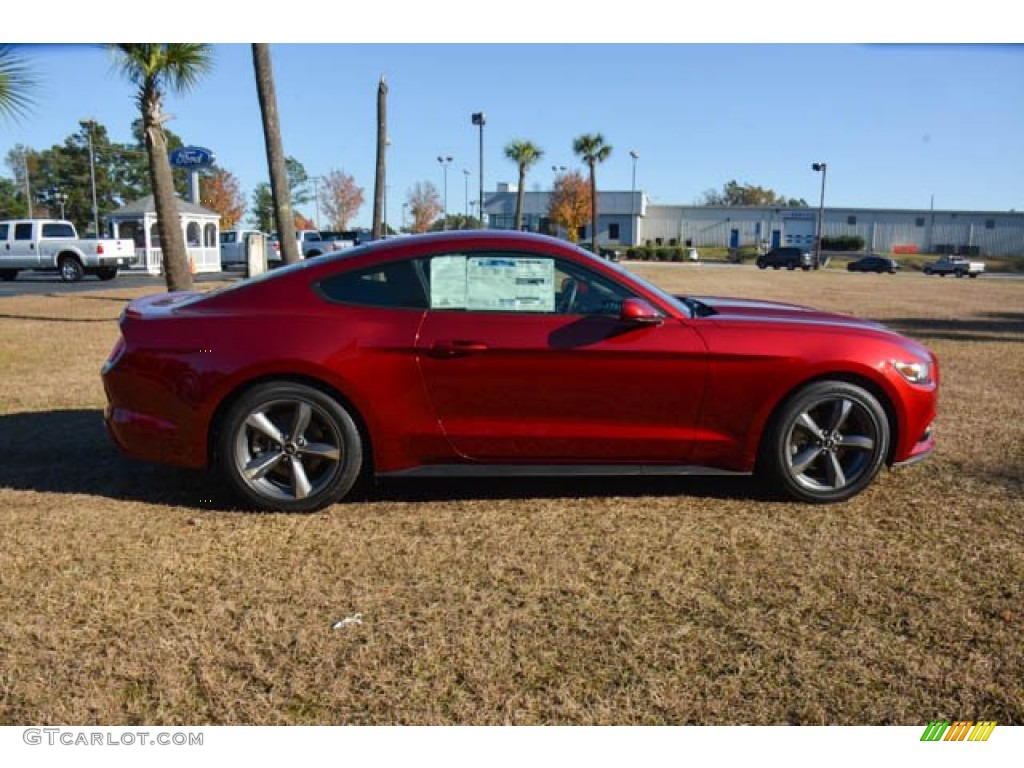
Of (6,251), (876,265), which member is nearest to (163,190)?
(6,251)

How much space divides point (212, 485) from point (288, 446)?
0.87m

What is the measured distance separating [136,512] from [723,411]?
10.1ft

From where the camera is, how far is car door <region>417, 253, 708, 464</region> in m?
4.18

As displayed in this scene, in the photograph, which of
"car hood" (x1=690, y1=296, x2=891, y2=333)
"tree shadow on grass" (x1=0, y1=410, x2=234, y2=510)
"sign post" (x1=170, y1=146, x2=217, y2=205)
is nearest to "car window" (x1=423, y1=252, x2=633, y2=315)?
"car hood" (x1=690, y1=296, x2=891, y2=333)

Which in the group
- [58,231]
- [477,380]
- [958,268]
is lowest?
[477,380]

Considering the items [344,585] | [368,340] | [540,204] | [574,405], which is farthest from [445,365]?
[540,204]

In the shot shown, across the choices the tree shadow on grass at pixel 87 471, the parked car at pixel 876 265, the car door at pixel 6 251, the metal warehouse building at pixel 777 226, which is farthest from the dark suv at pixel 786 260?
the tree shadow on grass at pixel 87 471

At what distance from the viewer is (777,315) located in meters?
4.69

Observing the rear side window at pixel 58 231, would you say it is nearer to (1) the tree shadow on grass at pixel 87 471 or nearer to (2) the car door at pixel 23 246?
(2) the car door at pixel 23 246

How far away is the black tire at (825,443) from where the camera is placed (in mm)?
4359

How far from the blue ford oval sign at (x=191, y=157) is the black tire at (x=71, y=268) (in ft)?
41.9
